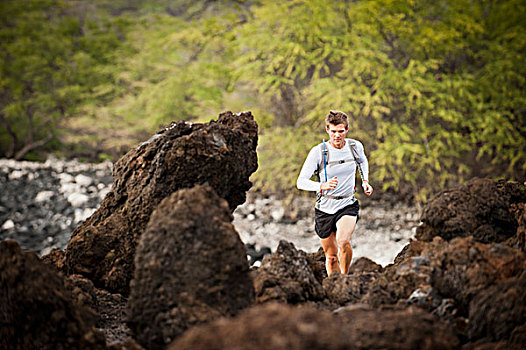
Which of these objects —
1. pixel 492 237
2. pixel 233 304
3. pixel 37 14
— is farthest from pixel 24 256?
pixel 37 14

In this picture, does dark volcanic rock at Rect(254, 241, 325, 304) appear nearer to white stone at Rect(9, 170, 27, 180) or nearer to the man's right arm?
the man's right arm

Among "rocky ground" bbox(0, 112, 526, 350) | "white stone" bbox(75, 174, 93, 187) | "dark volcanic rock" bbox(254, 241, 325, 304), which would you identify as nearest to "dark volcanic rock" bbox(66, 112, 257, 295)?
"rocky ground" bbox(0, 112, 526, 350)

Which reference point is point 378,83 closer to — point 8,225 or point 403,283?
point 8,225

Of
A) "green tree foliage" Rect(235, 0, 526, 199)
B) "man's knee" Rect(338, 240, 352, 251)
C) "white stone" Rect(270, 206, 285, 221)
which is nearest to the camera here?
"man's knee" Rect(338, 240, 352, 251)

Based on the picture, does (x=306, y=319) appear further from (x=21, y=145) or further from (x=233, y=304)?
(x=21, y=145)

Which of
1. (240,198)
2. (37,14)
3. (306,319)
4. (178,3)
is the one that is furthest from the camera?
(178,3)

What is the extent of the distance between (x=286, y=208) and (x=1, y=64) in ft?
29.9

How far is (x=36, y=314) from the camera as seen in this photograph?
4.75ft

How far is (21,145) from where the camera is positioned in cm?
1486

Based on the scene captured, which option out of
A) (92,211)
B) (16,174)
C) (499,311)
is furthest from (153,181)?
(16,174)

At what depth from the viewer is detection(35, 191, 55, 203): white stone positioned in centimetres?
818

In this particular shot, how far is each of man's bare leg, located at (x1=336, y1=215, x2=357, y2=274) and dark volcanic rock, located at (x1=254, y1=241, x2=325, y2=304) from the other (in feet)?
3.32

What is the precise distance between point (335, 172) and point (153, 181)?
1.40m

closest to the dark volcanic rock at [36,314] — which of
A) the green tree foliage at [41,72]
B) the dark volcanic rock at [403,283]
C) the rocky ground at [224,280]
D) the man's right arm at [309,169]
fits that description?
the rocky ground at [224,280]
